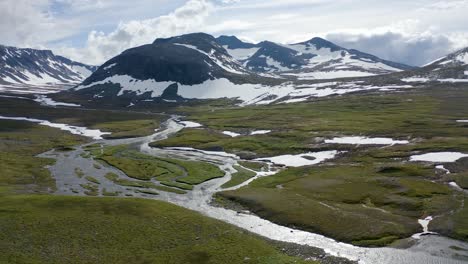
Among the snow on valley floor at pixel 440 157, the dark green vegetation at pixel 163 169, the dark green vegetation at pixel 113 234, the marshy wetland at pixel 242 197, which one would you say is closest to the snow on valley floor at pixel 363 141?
the marshy wetland at pixel 242 197

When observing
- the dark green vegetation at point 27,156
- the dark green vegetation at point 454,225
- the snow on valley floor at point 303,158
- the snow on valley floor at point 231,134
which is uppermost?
the snow on valley floor at point 231,134

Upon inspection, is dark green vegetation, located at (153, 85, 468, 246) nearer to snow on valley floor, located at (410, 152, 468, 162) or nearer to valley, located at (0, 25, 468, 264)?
valley, located at (0, 25, 468, 264)

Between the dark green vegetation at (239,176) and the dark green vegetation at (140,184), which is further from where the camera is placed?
the dark green vegetation at (239,176)

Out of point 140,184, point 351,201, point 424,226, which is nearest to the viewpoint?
point 424,226

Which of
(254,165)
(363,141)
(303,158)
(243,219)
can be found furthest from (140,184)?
(363,141)

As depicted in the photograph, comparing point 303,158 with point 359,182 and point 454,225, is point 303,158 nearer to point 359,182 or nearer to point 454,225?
point 359,182

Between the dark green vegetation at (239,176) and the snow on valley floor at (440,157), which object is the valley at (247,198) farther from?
Result: the dark green vegetation at (239,176)

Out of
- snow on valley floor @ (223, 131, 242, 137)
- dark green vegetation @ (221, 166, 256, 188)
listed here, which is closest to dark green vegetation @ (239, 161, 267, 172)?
dark green vegetation @ (221, 166, 256, 188)
